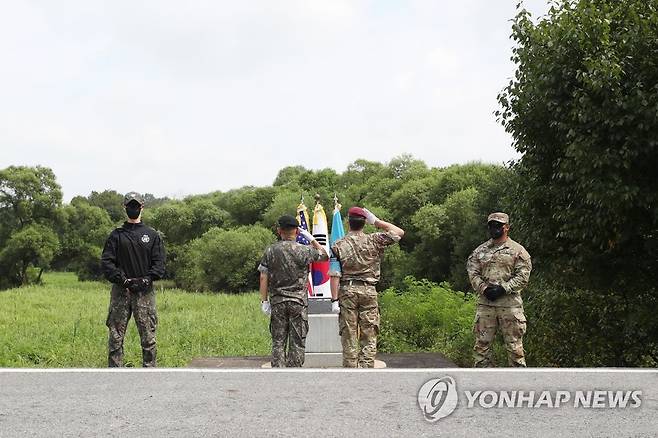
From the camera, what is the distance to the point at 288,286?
6059mm

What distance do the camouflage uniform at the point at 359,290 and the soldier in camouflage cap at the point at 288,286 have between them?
27cm

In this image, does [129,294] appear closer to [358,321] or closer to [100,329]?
[358,321]

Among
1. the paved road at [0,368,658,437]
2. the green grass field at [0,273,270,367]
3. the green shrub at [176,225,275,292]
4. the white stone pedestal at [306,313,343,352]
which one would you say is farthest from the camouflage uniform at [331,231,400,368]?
the green shrub at [176,225,275,292]

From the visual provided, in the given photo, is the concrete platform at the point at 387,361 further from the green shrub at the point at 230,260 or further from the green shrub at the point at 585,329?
the green shrub at the point at 230,260

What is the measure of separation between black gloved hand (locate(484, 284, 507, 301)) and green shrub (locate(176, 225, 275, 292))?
39.5 metres

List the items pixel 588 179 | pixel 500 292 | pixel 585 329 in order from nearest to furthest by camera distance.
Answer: pixel 500 292, pixel 588 179, pixel 585 329

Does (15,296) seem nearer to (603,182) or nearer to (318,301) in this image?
(318,301)

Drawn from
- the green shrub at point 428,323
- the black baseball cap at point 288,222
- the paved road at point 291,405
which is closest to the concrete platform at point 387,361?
the black baseball cap at point 288,222

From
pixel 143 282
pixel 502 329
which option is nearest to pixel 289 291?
pixel 143 282

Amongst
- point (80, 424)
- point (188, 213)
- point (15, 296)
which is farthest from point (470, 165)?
point (80, 424)

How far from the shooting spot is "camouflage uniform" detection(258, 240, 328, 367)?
606 centimetres

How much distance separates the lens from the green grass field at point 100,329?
1788 centimetres

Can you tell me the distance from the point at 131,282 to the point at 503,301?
3.45 metres

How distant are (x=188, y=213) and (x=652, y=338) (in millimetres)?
50614
